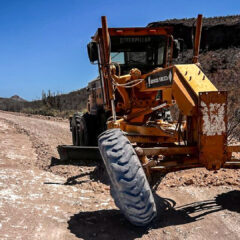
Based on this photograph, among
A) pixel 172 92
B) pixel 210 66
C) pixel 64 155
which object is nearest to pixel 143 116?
pixel 172 92

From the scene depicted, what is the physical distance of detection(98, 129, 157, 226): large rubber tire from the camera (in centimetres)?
352

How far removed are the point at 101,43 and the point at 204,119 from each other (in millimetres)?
2745

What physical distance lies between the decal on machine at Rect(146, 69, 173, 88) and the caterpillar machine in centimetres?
1

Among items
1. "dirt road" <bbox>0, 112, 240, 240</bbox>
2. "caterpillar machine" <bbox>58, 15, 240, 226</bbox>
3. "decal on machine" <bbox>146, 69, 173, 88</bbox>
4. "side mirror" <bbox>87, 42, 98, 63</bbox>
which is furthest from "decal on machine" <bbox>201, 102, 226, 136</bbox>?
"side mirror" <bbox>87, 42, 98, 63</bbox>

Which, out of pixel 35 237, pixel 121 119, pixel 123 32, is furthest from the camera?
pixel 123 32

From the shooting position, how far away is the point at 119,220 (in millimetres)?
4098

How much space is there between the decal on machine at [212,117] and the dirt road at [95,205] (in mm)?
1062

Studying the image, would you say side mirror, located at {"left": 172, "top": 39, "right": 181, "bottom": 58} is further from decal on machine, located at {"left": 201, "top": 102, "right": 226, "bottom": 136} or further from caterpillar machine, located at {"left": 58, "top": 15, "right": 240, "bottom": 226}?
decal on machine, located at {"left": 201, "top": 102, "right": 226, "bottom": 136}

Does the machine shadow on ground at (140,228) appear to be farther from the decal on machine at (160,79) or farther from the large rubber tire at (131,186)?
the decal on machine at (160,79)

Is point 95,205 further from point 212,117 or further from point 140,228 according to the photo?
point 212,117

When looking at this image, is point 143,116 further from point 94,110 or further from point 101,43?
point 94,110

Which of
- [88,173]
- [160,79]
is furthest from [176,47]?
[88,173]

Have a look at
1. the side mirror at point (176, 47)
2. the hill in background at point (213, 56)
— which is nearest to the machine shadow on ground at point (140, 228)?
the side mirror at point (176, 47)

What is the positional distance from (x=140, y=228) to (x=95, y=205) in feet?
3.50
